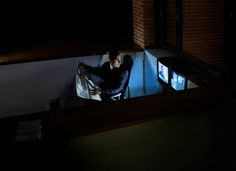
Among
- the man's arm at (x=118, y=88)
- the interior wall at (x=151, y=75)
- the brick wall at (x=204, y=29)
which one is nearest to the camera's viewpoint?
the man's arm at (x=118, y=88)

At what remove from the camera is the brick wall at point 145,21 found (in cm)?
515

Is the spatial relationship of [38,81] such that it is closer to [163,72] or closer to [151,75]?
[151,75]

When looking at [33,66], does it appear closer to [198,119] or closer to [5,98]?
[5,98]

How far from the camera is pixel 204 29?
542 cm

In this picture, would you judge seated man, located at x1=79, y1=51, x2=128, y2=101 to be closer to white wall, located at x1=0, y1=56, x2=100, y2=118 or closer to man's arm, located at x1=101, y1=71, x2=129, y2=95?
man's arm, located at x1=101, y1=71, x2=129, y2=95

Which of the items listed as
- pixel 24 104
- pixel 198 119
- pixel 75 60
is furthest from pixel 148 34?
pixel 198 119

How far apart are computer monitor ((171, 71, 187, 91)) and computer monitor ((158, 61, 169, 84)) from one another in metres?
0.19

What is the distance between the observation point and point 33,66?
16.8 ft

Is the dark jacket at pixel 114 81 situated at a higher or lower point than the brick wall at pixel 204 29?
lower

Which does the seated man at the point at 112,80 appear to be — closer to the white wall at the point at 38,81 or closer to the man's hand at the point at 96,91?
the man's hand at the point at 96,91

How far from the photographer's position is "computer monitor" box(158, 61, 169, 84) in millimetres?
4352

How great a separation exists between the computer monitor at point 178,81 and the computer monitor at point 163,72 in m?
0.19

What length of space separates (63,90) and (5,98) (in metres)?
0.90

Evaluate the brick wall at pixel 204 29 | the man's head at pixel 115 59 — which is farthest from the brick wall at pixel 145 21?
the man's head at pixel 115 59
